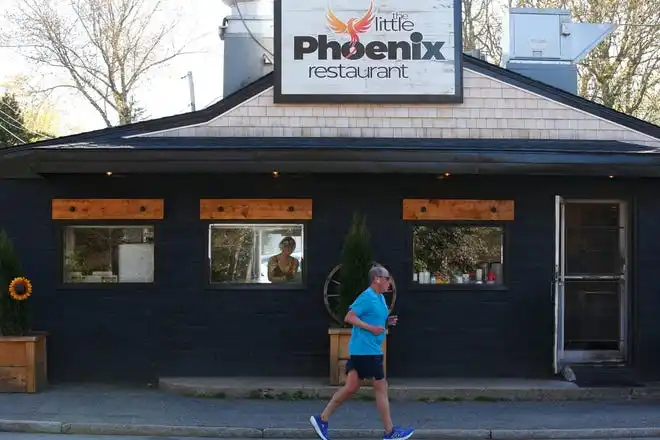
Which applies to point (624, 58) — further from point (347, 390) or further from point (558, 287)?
point (347, 390)

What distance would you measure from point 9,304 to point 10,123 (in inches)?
722

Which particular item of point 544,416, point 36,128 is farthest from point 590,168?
point 36,128

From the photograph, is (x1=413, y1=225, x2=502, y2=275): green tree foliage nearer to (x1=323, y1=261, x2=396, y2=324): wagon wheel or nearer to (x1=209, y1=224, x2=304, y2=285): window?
(x1=323, y1=261, x2=396, y2=324): wagon wheel

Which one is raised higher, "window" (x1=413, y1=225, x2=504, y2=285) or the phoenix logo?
the phoenix logo

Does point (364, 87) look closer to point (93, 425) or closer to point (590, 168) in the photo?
point (590, 168)

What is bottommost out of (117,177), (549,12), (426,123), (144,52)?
(117,177)

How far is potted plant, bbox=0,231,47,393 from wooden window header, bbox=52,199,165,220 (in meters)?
1.01

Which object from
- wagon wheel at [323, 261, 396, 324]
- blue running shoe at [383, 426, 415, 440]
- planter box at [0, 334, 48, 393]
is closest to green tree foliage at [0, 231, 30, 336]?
planter box at [0, 334, 48, 393]

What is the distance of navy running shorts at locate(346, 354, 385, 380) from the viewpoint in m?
7.93

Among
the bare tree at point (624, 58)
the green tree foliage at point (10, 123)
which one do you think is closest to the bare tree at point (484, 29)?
the bare tree at point (624, 58)

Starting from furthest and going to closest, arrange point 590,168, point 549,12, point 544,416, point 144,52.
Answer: point 144,52, point 549,12, point 590,168, point 544,416

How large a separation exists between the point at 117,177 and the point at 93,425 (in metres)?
3.74

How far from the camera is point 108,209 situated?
11.4m

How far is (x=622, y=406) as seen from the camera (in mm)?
10148
